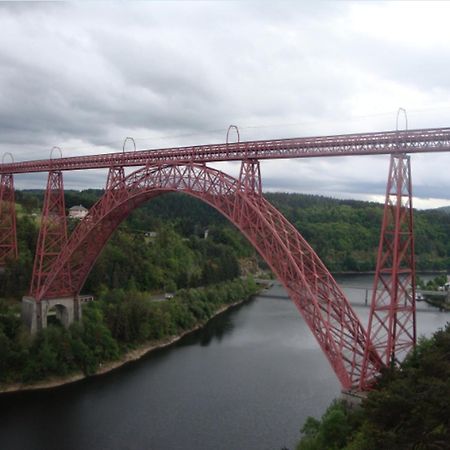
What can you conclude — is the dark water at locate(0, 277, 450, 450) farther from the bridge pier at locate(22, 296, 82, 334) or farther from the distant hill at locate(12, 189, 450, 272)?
the distant hill at locate(12, 189, 450, 272)

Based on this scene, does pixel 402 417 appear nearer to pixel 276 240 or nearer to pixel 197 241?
pixel 276 240

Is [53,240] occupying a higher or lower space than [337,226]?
lower

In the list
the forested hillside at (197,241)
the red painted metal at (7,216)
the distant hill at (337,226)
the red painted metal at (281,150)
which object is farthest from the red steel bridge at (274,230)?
the distant hill at (337,226)

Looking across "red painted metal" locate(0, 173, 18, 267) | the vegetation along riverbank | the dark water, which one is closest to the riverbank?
the vegetation along riverbank

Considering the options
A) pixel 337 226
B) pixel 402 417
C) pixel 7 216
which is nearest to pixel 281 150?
pixel 402 417

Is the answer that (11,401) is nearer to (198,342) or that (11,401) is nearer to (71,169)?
(71,169)

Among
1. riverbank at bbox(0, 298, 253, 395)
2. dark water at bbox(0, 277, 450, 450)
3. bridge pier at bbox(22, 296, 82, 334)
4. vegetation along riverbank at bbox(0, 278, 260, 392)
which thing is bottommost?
dark water at bbox(0, 277, 450, 450)
